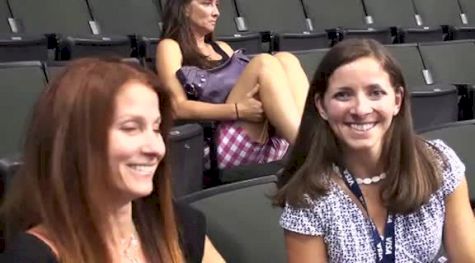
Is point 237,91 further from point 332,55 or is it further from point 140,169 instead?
point 140,169

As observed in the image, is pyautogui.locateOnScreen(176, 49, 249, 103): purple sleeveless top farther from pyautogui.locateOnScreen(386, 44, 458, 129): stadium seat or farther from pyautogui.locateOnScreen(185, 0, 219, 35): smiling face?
pyautogui.locateOnScreen(386, 44, 458, 129): stadium seat

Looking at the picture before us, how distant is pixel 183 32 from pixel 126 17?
67.7 inches

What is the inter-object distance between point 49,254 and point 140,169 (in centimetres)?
15

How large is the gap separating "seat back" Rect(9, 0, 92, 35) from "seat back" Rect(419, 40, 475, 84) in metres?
1.70

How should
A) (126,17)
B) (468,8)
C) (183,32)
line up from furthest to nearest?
(468,8) → (126,17) → (183,32)

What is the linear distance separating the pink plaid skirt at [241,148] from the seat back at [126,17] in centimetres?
194

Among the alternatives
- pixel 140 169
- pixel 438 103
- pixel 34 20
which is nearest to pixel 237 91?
pixel 438 103

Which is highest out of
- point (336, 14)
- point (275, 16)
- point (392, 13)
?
point (275, 16)

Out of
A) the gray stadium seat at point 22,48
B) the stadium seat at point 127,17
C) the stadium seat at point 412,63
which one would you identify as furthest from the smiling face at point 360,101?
the stadium seat at point 127,17

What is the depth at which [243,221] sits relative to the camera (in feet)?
4.47

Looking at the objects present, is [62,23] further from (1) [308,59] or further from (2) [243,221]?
(2) [243,221]

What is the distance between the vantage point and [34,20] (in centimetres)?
381

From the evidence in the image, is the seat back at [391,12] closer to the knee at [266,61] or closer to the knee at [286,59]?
the knee at [286,59]

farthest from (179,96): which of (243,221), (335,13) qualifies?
(335,13)
